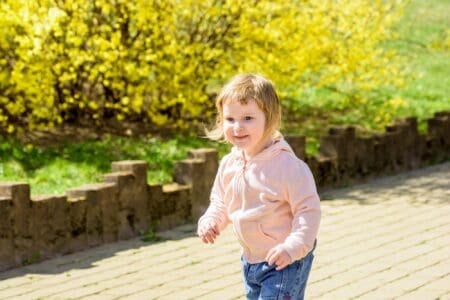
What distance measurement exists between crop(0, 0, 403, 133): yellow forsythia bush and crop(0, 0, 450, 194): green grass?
0.32 m

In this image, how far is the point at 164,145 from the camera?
12.9 metres

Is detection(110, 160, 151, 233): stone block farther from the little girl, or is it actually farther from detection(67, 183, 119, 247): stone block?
the little girl

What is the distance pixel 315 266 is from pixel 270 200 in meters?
3.12

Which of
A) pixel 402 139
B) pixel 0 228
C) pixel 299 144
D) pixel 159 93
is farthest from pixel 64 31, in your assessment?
pixel 0 228

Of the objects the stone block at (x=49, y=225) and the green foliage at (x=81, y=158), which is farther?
the green foliage at (x=81, y=158)

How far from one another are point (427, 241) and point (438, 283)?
1.56m

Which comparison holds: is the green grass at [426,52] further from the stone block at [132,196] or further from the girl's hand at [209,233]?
the girl's hand at [209,233]

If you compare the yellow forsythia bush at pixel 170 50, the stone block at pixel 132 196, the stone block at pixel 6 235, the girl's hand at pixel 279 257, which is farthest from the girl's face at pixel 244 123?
the yellow forsythia bush at pixel 170 50

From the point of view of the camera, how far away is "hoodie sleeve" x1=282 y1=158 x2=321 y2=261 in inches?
206

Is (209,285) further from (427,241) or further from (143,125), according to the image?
(143,125)

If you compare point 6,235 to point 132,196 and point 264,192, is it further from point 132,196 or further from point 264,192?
point 264,192

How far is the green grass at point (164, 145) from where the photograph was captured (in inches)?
440

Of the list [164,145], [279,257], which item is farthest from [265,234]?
[164,145]

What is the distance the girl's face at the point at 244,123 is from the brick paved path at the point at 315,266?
225 cm
